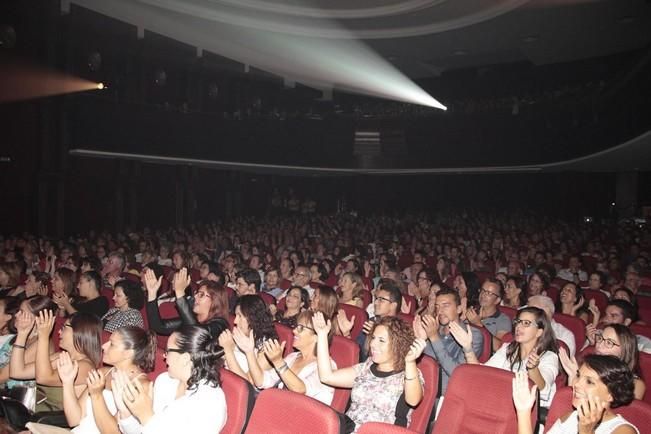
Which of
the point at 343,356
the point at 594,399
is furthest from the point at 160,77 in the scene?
the point at 594,399

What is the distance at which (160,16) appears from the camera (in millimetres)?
15258

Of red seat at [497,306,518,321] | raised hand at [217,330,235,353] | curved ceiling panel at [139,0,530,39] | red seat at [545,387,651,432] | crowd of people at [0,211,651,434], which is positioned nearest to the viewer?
red seat at [545,387,651,432]

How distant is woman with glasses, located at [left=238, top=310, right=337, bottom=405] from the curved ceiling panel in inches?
502

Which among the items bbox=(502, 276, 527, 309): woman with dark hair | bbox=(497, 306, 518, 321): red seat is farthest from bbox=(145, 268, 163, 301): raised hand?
bbox=(502, 276, 527, 309): woman with dark hair

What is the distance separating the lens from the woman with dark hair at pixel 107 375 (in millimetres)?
2906

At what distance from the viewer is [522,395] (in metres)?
2.60

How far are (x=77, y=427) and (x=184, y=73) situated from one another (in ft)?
50.0

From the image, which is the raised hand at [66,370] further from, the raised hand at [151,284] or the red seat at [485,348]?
the red seat at [485,348]

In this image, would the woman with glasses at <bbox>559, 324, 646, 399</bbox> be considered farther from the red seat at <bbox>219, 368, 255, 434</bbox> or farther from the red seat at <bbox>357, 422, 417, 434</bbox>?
the red seat at <bbox>219, 368, 255, 434</bbox>

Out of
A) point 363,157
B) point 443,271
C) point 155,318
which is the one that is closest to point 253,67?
point 363,157

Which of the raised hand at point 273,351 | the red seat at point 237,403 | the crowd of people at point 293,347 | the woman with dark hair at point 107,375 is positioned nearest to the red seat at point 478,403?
the crowd of people at point 293,347

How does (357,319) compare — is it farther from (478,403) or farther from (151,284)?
(478,403)

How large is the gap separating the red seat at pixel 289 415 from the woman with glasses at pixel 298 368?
0.43 metres

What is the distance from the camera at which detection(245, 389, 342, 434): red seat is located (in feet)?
8.14
